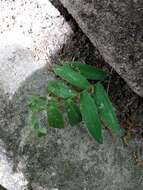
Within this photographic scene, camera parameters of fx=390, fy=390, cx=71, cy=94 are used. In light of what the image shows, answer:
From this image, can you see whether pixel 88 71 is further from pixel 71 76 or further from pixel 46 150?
pixel 46 150

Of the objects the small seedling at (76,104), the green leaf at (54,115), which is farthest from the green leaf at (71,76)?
the green leaf at (54,115)

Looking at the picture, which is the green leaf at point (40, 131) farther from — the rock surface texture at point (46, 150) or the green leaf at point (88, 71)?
the green leaf at point (88, 71)

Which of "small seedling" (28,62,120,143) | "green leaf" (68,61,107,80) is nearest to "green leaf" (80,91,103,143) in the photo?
"small seedling" (28,62,120,143)

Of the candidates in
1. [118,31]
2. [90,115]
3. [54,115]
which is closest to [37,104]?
[54,115]

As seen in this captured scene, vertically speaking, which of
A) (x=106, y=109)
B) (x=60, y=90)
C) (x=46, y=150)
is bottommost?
(x=46, y=150)

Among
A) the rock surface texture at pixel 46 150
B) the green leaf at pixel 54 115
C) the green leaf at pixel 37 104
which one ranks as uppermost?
the green leaf at pixel 37 104

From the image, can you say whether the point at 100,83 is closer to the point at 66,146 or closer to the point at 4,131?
the point at 66,146

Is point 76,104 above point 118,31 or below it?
below
